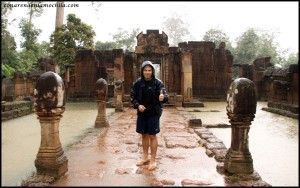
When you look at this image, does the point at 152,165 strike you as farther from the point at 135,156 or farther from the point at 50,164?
the point at 50,164

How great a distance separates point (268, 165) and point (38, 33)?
2820cm

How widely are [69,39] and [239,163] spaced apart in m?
20.8

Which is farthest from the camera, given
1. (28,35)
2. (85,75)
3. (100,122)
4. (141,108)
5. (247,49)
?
(247,49)

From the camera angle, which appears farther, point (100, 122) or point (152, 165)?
point (100, 122)

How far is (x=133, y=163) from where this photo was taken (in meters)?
5.34

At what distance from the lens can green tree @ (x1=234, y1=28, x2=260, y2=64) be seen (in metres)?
34.4

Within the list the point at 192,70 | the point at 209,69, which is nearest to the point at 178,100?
the point at 192,70

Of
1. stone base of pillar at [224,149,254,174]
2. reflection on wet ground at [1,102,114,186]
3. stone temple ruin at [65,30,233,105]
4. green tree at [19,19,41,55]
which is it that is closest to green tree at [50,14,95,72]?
stone temple ruin at [65,30,233,105]

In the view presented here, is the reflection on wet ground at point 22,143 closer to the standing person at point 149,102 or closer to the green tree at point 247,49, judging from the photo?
the standing person at point 149,102

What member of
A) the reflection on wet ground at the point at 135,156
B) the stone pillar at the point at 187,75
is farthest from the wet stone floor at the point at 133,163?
the stone pillar at the point at 187,75

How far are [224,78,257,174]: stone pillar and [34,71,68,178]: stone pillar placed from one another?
2.28 m

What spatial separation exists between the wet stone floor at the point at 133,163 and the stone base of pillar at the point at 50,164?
12 centimetres

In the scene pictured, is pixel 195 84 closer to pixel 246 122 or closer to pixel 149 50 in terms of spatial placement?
pixel 149 50

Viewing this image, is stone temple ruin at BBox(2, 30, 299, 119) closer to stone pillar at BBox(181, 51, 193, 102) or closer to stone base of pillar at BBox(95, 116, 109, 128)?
stone pillar at BBox(181, 51, 193, 102)
